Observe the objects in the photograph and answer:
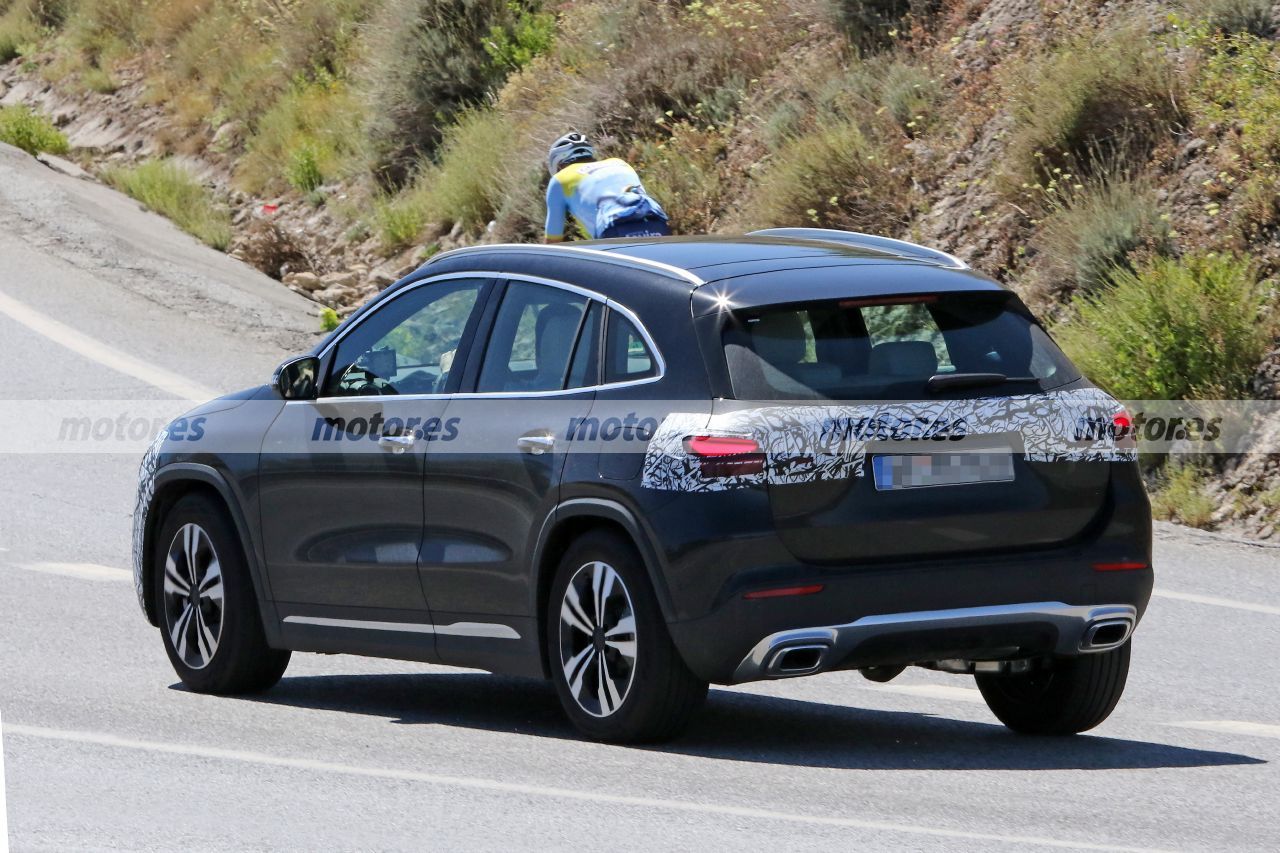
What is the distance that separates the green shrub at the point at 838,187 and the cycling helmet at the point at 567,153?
3.88m

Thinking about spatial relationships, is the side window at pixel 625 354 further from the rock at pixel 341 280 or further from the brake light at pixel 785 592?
the rock at pixel 341 280

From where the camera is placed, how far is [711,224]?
58.6ft

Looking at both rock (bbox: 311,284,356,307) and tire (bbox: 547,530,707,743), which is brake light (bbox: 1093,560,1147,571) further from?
rock (bbox: 311,284,356,307)

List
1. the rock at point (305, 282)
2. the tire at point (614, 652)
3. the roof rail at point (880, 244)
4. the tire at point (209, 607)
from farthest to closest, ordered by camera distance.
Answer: the rock at point (305, 282) < the tire at point (209, 607) < the roof rail at point (880, 244) < the tire at point (614, 652)

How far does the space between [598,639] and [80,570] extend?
4.83 meters

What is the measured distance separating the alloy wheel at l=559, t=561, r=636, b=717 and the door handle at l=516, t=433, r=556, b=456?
0.43m

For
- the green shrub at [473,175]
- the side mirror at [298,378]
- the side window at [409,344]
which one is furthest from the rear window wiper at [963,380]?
the green shrub at [473,175]

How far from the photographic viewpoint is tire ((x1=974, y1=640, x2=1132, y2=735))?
23.4 ft

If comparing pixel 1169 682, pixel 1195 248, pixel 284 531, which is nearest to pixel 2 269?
pixel 1195 248

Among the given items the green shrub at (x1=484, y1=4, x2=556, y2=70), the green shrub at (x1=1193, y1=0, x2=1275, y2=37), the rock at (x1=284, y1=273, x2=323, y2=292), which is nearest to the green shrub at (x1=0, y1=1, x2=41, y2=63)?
the green shrub at (x1=484, y1=4, x2=556, y2=70)

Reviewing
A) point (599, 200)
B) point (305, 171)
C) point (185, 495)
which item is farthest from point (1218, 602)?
point (305, 171)

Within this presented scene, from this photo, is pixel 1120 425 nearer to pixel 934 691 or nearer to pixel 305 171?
pixel 934 691

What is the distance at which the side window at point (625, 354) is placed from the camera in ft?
22.3

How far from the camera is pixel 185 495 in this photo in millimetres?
8453
